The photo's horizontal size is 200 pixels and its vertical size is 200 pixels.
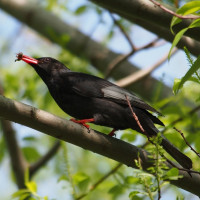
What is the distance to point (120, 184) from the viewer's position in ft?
14.3

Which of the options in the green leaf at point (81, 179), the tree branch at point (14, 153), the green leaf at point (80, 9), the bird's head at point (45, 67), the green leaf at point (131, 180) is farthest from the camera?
the green leaf at point (80, 9)

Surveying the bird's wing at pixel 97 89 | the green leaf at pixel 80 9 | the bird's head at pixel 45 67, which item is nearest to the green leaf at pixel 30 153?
the bird's head at pixel 45 67

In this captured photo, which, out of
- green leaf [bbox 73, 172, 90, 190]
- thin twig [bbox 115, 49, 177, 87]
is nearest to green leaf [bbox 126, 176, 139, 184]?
green leaf [bbox 73, 172, 90, 190]

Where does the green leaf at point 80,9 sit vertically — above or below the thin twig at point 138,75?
above

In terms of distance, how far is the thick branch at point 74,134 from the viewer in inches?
124

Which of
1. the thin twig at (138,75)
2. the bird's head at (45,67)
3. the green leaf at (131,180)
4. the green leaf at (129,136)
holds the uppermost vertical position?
the thin twig at (138,75)

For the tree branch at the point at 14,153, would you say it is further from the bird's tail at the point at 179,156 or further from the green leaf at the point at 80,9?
the bird's tail at the point at 179,156

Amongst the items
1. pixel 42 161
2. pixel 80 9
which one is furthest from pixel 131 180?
pixel 80 9

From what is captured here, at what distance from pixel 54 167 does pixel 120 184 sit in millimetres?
4002

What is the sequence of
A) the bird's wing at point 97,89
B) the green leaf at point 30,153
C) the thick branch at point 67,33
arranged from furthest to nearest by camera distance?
the thick branch at point 67,33, the green leaf at point 30,153, the bird's wing at point 97,89

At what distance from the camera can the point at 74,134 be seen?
3.43 meters

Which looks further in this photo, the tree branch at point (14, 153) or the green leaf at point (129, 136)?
the tree branch at point (14, 153)

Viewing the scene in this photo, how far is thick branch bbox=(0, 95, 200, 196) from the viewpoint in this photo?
3162 millimetres

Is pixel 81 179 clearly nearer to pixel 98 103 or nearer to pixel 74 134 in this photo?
pixel 74 134
